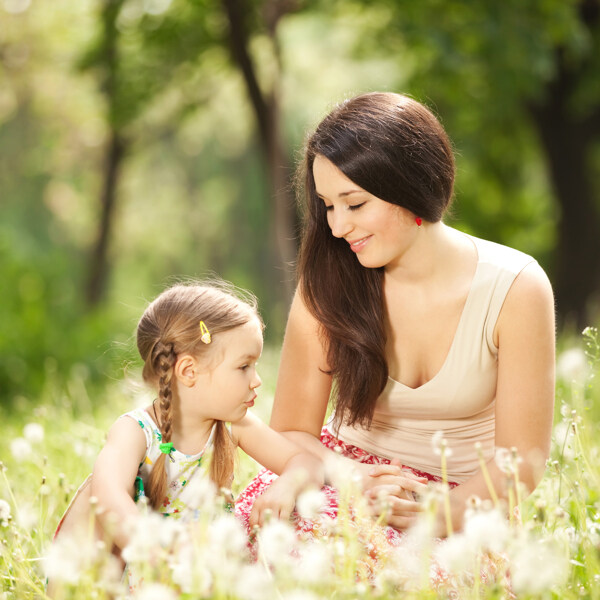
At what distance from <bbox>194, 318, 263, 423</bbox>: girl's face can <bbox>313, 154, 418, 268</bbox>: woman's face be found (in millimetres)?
418

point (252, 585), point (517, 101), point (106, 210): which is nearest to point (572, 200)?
point (517, 101)

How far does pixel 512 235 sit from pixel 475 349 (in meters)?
12.7

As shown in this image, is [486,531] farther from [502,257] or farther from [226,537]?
[502,257]

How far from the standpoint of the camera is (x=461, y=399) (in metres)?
2.72

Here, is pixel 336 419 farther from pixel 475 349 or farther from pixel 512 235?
pixel 512 235

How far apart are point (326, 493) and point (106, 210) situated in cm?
1038

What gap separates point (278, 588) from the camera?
5.82 ft

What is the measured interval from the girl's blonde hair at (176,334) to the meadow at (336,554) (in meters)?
0.16

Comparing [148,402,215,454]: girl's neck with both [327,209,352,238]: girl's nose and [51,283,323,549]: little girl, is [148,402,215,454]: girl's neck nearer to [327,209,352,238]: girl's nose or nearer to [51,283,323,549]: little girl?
[51,283,323,549]: little girl

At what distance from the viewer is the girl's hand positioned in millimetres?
2441

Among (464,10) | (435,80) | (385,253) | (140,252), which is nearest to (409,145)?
(385,253)

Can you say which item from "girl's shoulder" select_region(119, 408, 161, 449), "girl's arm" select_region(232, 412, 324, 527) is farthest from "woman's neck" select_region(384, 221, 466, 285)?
"girl's shoulder" select_region(119, 408, 161, 449)

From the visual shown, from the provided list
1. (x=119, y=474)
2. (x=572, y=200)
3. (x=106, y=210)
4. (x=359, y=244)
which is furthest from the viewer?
(x=106, y=210)

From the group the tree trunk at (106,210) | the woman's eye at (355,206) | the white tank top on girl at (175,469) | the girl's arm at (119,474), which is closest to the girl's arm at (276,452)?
the white tank top on girl at (175,469)
